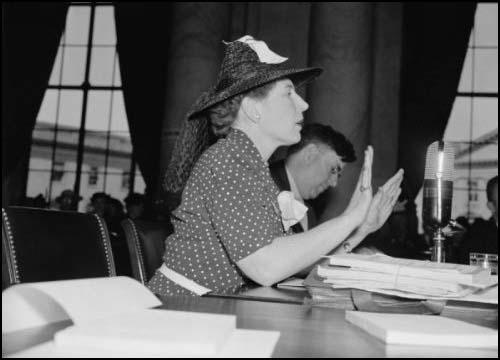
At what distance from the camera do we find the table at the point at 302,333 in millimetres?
668

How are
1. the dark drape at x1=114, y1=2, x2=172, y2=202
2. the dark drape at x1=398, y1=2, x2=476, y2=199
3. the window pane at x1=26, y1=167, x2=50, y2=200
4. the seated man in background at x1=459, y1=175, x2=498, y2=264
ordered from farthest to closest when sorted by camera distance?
1. the window pane at x1=26, y1=167, x2=50, y2=200
2. the dark drape at x1=114, y1=2, x2=172, y2=202
3. the dark drape at x1=398, y1=2, x2=476, y2=199
4. the seated man in background at x1=459, y1=175, x2=498, y2=264

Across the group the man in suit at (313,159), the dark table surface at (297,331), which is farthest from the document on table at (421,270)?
the man in suit at (313,159)

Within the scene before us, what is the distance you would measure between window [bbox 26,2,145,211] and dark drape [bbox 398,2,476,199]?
4074 mm

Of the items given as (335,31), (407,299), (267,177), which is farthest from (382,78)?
(407,299)

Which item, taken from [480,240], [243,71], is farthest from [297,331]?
[480,240]

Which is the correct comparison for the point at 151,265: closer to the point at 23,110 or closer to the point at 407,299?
the point at 407,299

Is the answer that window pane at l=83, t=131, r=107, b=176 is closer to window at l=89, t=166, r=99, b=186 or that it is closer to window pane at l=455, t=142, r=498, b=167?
window at l=89, t=166, r=99, b=186

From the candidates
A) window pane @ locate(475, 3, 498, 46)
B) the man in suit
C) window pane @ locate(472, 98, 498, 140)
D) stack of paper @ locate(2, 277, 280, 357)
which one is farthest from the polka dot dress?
window pane @ locate(475, 3, 498, 46)

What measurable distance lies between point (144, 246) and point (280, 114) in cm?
59

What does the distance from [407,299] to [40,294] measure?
700 mm

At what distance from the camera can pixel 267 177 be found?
5.18ft

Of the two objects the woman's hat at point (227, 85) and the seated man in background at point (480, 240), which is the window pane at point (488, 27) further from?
the woman's hat at point (227, 85)

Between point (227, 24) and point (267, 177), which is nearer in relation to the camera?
point (267, 177)

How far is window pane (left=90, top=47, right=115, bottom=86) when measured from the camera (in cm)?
877
